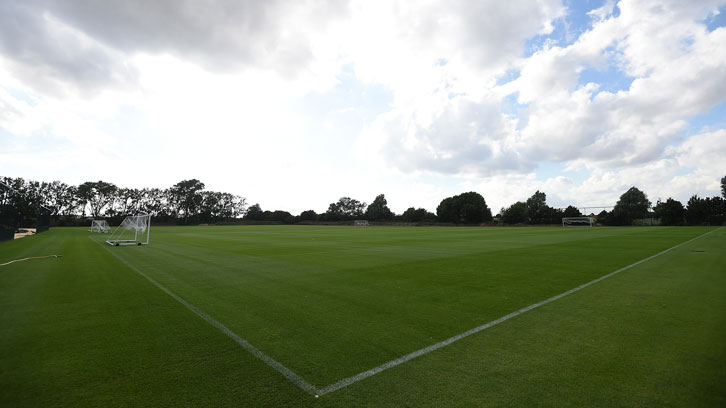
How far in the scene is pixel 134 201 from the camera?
377 feet

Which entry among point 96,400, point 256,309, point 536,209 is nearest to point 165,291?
point 256,309

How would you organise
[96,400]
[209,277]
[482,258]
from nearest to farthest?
1. [96,400]
2. [209,277]
3. [482,258]

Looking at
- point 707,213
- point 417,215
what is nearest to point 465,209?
point 417,215

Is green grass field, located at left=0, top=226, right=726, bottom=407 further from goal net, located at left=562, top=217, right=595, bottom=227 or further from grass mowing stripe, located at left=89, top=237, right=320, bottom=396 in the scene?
goal net, located at left=562, top=217, right=595, bottom=227

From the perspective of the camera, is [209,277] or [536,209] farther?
[536,209]

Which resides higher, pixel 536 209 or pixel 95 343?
pixel 536 209

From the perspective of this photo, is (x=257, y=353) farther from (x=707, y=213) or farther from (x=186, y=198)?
(x=186, y=198)

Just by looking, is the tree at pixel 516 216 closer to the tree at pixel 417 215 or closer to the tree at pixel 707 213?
the tree at pixel 417 215

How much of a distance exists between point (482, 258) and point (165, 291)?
39.0 feet

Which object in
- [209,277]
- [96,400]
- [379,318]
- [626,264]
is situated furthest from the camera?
[626,264]

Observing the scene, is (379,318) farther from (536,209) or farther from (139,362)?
(536,209)

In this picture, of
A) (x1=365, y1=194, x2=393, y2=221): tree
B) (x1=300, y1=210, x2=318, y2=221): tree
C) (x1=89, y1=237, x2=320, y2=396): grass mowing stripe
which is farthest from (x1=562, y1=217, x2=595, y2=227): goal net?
(x1=300, y1=210, x2=318, y2=221): tree

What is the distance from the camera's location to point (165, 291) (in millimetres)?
7824

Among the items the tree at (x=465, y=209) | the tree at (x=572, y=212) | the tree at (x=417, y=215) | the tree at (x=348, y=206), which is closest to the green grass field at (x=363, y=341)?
the tree at (x=572, y=212)
